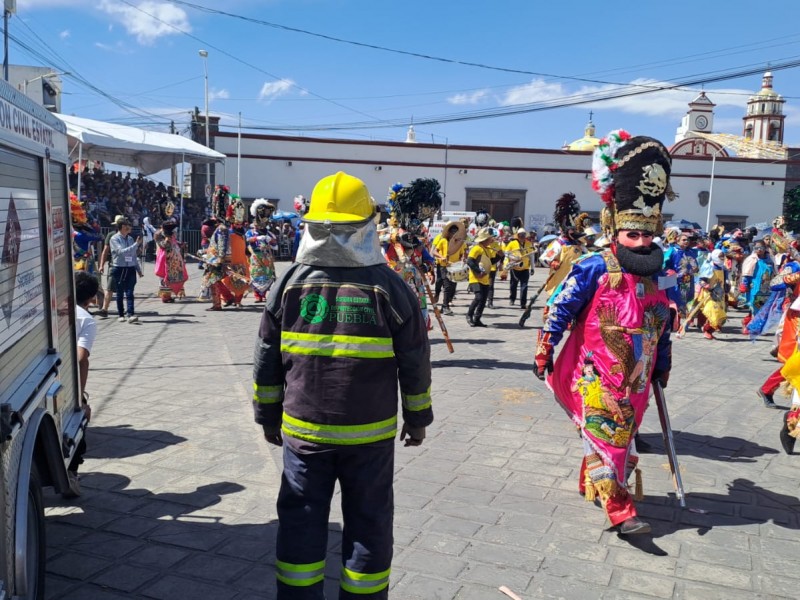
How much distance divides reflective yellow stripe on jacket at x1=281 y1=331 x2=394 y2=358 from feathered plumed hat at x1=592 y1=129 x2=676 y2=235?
2270mm

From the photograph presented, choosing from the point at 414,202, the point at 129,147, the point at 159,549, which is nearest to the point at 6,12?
the point at 129,147

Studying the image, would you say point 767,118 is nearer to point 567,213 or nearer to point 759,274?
point 759,274

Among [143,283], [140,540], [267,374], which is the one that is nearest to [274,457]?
[140,540]

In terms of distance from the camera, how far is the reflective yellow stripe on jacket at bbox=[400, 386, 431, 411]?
2.98 metres

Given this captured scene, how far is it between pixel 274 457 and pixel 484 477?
157 cm

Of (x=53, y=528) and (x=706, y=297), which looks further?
(x=706, y=297)

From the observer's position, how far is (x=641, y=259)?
4.24 metres

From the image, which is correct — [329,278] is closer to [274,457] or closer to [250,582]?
[250,582]

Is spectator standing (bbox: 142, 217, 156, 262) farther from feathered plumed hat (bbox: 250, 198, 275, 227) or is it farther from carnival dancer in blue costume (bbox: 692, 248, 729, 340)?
carnival dancer in blue costume (bbox: 692, 248, 729, 340)

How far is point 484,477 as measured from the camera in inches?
194

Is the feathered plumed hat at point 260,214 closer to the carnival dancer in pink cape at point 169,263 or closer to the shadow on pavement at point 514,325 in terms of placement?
the carnival dancer in pink cape at point 169,263

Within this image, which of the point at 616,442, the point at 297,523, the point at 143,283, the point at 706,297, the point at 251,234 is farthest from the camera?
the point at 143,283

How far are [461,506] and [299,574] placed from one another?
1.82 meters

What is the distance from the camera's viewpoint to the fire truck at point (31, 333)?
263cm
